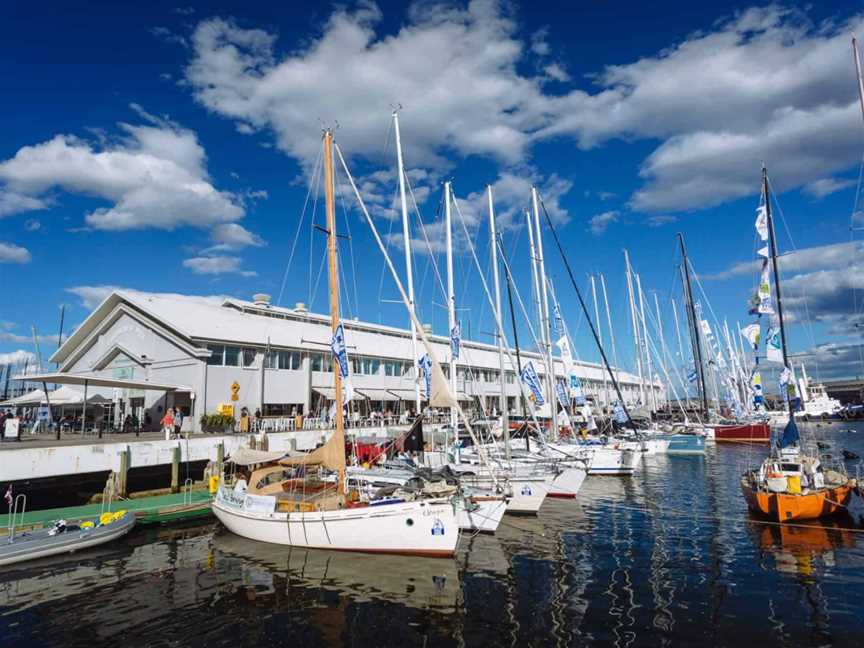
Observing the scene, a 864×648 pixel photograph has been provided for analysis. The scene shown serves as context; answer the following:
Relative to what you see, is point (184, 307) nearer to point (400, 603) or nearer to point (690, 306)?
point (400, 603)

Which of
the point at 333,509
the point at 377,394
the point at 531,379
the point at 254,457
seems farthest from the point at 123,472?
the point at 377,394

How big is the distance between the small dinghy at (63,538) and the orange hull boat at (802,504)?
26.1m

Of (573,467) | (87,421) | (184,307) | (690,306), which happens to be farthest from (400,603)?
(690,306)

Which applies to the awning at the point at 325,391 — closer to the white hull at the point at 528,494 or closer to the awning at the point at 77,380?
the awning at the point at 77,380

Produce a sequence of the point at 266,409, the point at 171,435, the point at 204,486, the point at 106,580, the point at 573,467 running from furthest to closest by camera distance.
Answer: the point at 266,409
the point at 171,435
the point at 204,486
the point at 573,467
the point at 106,580

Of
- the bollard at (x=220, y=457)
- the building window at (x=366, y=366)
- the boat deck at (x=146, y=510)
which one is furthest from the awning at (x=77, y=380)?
the building window at (x=366, y=366)

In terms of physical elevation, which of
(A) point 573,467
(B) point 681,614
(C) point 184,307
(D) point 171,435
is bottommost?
(B) point 681,614

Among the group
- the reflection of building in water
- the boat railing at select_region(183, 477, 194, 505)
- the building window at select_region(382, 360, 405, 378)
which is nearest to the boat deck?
the boat railing at select_region(183, 477, 194, 505)

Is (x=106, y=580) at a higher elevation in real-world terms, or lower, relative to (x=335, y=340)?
lower

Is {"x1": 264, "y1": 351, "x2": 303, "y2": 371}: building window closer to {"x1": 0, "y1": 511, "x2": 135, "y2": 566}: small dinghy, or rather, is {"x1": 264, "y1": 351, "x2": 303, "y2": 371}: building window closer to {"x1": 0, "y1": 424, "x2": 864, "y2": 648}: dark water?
{"x1": 0, "y1": 424, "x2": 864, "y2": 648}: dark water

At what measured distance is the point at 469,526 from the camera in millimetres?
21016

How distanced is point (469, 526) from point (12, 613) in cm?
1433

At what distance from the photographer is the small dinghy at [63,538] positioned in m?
18.1

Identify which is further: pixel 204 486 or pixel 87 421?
pixel 87 421
